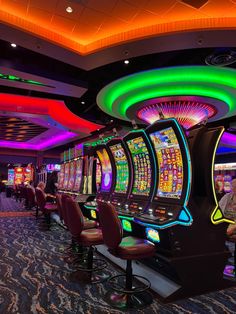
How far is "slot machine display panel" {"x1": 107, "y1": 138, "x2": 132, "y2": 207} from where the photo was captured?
390 centimetres

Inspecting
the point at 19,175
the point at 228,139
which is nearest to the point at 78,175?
the point at 228,139

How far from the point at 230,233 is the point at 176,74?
3.80 meters

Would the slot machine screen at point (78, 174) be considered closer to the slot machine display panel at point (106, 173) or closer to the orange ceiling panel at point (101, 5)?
the slot machine display panel at point (106, 173)

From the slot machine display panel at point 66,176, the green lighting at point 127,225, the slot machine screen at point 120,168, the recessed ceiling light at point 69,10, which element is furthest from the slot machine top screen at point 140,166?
the slot machine display panel at point 66,176

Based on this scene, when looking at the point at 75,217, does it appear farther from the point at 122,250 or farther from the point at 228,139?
the point at 228,139

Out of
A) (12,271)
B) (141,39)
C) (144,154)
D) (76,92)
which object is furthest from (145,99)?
(12,271)

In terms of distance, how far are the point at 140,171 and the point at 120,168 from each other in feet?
2.02

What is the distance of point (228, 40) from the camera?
415 cm

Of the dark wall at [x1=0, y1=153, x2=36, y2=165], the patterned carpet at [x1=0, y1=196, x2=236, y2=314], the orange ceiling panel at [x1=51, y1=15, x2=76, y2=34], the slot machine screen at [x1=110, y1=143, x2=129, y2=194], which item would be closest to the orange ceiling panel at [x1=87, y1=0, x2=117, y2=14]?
the orange ceiling panel at [x1=51, y1=15, x2=76, y2=34]

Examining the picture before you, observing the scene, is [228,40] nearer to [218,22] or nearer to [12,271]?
[218,22]

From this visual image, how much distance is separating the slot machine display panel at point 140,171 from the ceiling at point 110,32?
5.86 feet

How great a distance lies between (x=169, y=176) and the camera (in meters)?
2.99

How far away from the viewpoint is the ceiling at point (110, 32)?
3.83m

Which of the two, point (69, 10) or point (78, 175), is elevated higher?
point (69, 10)
